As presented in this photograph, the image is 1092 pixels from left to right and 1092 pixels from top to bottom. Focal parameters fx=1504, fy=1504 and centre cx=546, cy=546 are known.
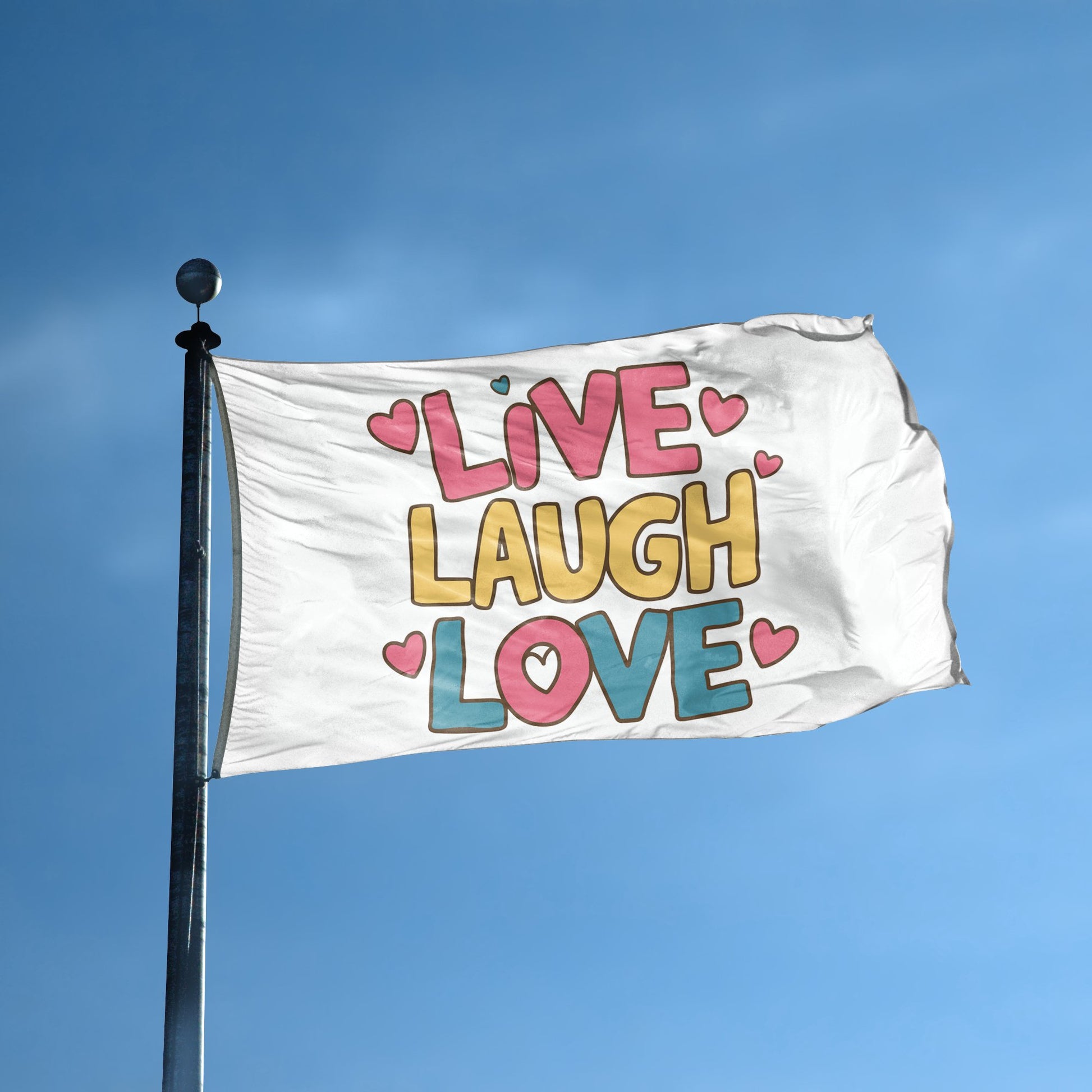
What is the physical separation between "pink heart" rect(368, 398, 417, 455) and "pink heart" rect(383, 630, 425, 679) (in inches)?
64.5

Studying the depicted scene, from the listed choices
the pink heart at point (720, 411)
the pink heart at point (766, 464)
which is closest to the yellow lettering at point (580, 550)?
the pink heart at point (720, 411)

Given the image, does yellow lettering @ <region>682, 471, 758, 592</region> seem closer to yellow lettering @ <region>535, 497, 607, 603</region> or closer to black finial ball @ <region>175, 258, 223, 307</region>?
yellow lettering @ <region>535, 497, 607, 603</region>

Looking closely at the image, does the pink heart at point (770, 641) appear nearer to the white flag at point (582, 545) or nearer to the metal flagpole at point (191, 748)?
the white flag at point (582, 545)

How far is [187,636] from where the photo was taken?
10.1m

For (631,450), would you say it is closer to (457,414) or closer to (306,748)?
(457,414)

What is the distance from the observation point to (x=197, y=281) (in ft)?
38.7

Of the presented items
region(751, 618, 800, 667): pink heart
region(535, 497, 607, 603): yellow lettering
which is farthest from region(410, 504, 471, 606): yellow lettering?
region(751, 618, 800, 667): pink heart

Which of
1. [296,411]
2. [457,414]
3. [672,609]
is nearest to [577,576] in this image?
[672,609]

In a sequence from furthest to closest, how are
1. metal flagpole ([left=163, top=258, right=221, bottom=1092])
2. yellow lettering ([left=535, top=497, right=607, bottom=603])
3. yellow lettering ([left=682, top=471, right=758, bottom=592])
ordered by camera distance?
yellow lettering ([left=682, top=471, right=758, bottom=592]) < yellow lettering ([left=535, top=497, right=607, bottom=603]) < metal flagpole ([left=163, top=258, right=221, bottom=1092])

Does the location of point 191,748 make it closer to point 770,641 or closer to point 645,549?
point 645,549

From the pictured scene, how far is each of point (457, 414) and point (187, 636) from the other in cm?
348

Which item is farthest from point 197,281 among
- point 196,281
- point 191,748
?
point 191,748

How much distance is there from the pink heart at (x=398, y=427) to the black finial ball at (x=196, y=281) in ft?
5.32

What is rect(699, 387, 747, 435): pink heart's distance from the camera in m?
13.3
